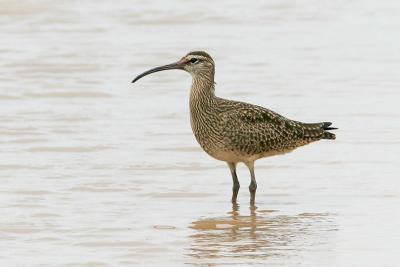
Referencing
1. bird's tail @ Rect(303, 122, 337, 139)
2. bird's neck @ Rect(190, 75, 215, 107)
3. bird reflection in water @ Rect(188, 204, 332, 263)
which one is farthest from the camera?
bird's tail @ Rect(303, 122, 337, 139)

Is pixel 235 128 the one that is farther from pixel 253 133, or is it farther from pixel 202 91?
pixel 202 91

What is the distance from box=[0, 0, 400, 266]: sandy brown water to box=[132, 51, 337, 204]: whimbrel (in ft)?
1.31

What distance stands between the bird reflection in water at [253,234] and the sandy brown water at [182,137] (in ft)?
0.09

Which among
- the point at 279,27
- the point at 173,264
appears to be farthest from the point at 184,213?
the point at 279,27

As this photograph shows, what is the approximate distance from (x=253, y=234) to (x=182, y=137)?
4.73m

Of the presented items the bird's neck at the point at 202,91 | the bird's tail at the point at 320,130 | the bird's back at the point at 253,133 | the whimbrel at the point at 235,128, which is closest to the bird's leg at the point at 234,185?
the whimbrel at the point at 235,128

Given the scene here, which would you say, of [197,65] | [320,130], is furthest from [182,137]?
[320,130]

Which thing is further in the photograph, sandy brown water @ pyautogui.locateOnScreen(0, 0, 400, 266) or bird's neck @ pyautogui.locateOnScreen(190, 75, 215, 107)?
bird's neck @ pyautogui.locateOnScreen(190, 75, 215, 107)

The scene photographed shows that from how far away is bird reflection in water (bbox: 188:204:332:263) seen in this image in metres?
11.7

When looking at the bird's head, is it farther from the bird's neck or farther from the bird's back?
the bird's back

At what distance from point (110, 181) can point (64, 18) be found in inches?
467

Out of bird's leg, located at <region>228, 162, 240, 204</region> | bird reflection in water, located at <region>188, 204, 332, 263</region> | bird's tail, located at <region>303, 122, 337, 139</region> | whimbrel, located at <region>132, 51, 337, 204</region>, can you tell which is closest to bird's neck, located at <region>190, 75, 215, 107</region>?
whimbrel, located at <region>132, 51, 337, 204</region>

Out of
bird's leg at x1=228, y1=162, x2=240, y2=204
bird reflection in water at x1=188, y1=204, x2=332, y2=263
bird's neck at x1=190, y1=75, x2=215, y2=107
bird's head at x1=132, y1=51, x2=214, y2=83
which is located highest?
bird's head at x1=132, y1=51, x2=214, y2=83

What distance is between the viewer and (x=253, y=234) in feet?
41.0
